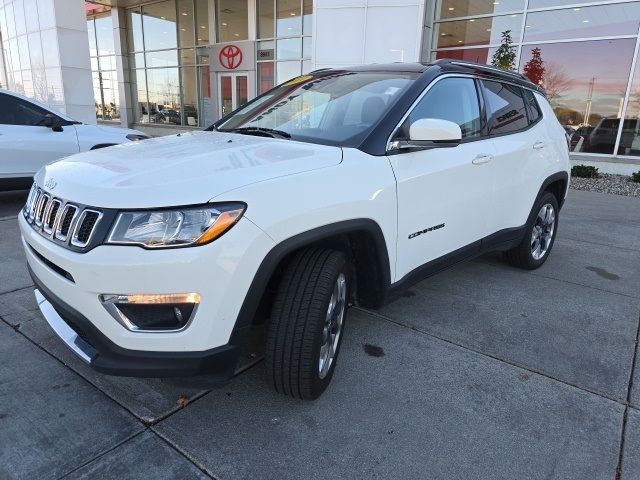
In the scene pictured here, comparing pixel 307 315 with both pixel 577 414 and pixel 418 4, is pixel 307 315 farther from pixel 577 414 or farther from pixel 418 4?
pixel 418 4

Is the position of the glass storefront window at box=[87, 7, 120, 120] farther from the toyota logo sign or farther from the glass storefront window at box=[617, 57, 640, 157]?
the glass storefront window at box=[617, 57, 640, 157]

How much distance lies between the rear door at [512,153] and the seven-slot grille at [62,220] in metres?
2.78

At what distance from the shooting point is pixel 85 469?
6.51 ft

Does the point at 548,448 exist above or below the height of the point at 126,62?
below

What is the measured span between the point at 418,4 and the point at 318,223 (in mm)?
11321

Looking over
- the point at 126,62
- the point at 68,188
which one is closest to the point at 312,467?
the point at 68,188

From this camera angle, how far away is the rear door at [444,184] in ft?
9.00

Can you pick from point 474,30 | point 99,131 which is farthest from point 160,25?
point 99,131

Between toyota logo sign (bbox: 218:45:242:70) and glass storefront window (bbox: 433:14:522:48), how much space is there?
7.60 metres

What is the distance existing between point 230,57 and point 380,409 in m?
17.4

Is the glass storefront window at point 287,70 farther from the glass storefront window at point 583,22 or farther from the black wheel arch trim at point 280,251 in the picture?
the black wheel arch trim at point 280,251

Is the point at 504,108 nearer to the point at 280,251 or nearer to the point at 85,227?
the point at 280,251

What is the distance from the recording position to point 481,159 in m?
3.35

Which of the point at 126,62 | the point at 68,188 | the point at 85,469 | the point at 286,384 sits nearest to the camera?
the point at 85,469
